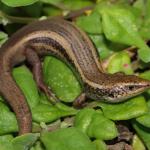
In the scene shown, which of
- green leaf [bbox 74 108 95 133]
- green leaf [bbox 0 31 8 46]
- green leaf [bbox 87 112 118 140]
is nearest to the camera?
green leaf [bbox 87 112 118 140]

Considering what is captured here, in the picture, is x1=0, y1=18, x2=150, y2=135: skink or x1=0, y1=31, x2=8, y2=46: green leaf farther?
x1=0, y1=31, x2=8, y2=46: green leaf

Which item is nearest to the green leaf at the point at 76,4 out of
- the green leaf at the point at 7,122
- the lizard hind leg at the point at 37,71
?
the lizard hind leg at the point at 37,71

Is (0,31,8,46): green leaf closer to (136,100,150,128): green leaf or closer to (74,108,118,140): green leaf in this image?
(74,108,118,140): green leaf

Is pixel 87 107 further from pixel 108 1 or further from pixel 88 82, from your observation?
pixel 108 1

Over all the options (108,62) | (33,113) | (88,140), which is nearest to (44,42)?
(108,62)

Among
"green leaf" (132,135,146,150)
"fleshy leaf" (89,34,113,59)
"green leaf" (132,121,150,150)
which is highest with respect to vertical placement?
"fleshy leaf" (89,34,113,59)

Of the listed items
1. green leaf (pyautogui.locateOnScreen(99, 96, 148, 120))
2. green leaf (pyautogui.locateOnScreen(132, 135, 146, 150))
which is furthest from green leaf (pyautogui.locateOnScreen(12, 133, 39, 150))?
green leaf (pyautogui.locateOnScreen(132, 135, 146, 150))

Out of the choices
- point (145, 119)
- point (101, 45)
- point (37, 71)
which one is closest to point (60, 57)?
point (37, 71)

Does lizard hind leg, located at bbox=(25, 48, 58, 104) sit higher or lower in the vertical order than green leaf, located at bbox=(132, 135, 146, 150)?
higher
